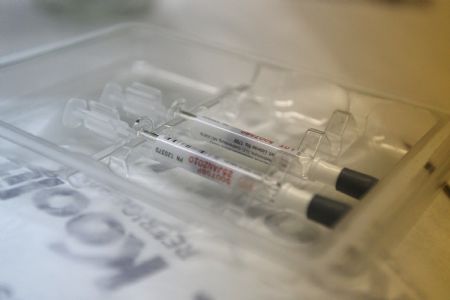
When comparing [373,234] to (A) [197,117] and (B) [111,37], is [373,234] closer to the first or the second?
(A) [197,117]

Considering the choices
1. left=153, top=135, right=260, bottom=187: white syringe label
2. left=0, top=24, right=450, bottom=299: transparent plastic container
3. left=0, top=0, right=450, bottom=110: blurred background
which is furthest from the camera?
left=0, top=0, right=450, bottom=110: blurred background

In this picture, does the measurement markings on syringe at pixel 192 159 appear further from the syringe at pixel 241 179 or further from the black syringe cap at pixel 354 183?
the black syringe cap at pixel 354 183

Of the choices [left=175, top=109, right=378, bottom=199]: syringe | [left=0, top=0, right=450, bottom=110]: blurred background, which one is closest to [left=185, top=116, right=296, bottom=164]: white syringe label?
[left=175, top=109, right=378, bottom=199]: syringe

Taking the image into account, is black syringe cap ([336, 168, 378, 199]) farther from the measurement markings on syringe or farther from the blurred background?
the blurred background

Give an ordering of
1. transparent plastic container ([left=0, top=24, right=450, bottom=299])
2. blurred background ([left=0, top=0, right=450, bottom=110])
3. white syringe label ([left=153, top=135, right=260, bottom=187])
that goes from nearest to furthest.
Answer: transparent plastic container ([left=0, top=24, right=450, bottom=299]), white syringe label ([left=153, top=135, right=260, bottom=187]), blurred background ([left=0, top=0, right=450, bottom=110])

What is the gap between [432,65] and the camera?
2.33ft

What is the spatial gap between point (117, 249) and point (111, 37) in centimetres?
47

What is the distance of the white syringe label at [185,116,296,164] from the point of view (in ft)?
1.93

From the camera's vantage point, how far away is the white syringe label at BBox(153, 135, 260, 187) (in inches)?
20.3

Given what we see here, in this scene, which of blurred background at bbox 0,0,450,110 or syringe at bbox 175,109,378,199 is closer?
syringe at bbox 175,109,378,199

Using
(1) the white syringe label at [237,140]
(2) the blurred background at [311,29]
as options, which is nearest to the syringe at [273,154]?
(1) the white syringe label at [237,140]

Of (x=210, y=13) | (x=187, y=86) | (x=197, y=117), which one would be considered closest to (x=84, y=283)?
(x=197, y=117)

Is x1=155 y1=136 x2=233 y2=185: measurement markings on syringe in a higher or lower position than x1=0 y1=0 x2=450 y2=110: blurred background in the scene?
lower

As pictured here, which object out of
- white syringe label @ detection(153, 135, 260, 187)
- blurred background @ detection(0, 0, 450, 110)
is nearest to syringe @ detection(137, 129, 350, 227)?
white syringe label @ detection(153, 135, 260, 187)
